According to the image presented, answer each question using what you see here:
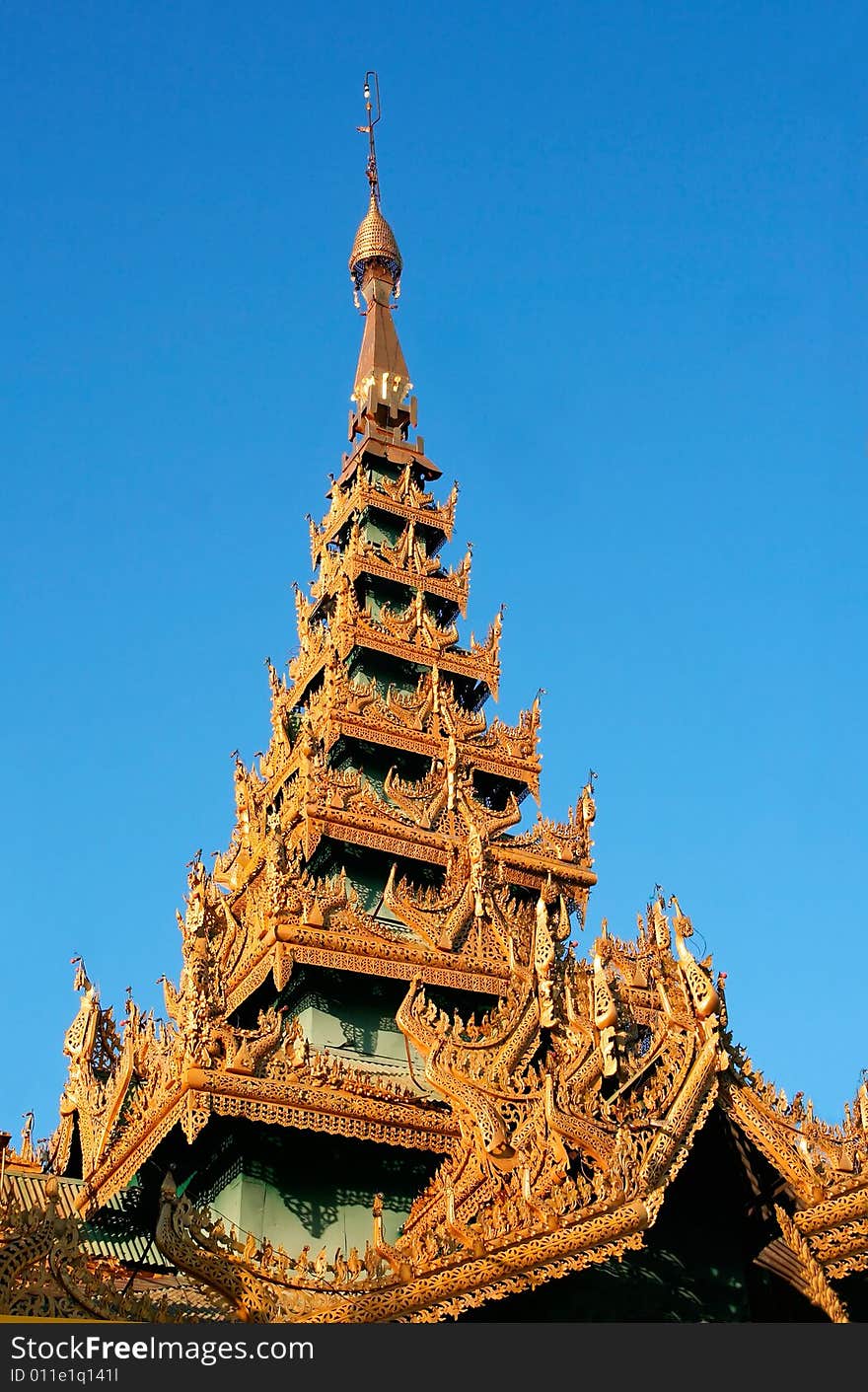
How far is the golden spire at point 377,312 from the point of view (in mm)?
29875

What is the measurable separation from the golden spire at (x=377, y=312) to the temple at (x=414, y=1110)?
9032mm

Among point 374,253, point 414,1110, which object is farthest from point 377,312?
point 414,1110

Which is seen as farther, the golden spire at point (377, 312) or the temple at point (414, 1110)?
the golden spire at point (377, 312)

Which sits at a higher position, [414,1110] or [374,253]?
[374,253]

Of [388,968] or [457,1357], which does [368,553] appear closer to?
[388,968]

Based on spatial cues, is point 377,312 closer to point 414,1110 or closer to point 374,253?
point 374,253

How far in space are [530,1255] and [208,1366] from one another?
319 cm

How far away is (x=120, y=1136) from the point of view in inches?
622

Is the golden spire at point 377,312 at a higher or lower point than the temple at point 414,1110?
higher

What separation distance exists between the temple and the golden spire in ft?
29.6

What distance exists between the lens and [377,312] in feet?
104

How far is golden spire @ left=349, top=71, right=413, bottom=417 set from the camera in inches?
1176

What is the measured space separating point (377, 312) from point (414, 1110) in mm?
20784

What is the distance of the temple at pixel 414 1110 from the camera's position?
37.8 ft
